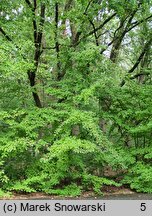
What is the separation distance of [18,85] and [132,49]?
25.8 feet

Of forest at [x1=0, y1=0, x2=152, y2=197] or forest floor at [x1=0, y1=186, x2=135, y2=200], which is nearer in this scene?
forest floor at [x1=0, y1=186, x2=135, y2=200]

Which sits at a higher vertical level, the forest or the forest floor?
the forest

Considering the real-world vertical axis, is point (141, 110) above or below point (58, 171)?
above

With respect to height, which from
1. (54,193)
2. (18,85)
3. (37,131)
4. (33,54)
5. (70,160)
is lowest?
(54,193)

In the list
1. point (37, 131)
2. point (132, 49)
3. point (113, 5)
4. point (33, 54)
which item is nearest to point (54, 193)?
point (37, 131)

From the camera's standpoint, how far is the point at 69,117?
7.99 m

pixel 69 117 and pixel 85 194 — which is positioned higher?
pixel 69 117

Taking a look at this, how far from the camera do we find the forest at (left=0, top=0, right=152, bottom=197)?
7832 mm

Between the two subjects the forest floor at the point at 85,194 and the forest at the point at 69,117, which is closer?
the forest floor at the point at 85,194

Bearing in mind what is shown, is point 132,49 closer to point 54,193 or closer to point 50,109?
point 50,109

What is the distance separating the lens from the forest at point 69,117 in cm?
783

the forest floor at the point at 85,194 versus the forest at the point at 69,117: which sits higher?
the forest at the point at 69,117

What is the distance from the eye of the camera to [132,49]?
51.2ft

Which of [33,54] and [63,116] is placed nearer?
[63,116]
